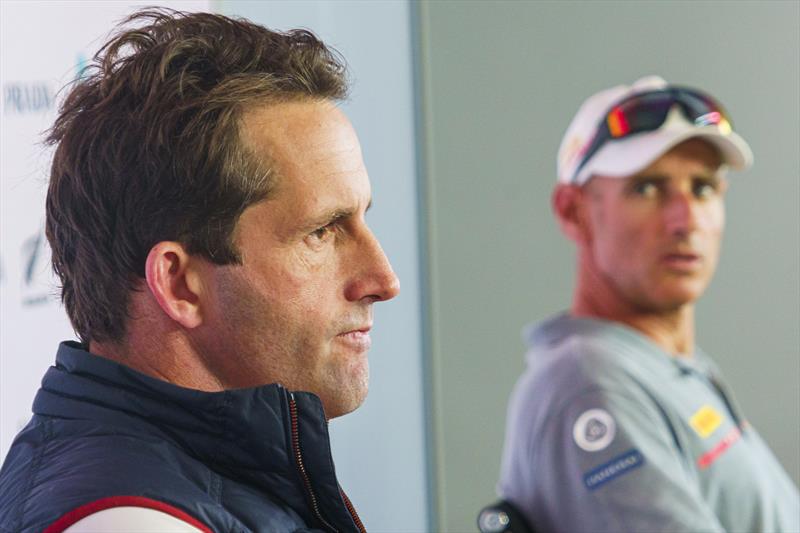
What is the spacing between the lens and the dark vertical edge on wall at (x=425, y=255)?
69.0 inches

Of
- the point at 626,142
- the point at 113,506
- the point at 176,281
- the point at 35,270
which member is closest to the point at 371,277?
the point at 176,281

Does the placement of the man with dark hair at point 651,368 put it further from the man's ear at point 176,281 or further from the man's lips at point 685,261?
the man's ear at point 176,281

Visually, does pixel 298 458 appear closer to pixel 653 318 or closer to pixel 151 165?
pixel 151 165

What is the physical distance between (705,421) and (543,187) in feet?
1.40

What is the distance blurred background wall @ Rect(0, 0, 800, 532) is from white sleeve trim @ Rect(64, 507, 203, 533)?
71cm

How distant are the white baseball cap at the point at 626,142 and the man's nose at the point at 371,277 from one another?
676mm

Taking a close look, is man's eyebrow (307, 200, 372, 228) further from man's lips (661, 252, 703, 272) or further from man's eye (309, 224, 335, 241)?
man's lips (661, 252, 703, 272)

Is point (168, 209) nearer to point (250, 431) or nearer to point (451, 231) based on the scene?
point (250, 431)

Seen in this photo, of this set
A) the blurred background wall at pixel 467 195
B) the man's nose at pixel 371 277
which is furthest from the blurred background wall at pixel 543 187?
the man's nose at pixel 371 277

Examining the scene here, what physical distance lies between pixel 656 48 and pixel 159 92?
94 cm

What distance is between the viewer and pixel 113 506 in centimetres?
64

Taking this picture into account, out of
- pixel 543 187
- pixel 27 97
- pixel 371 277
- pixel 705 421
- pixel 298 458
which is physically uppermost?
pixel 27 97

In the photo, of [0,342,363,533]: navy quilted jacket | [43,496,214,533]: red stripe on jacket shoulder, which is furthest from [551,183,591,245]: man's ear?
[43,496,214,533]: red stripe on jacket shoulder

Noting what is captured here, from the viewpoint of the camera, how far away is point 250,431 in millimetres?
766
